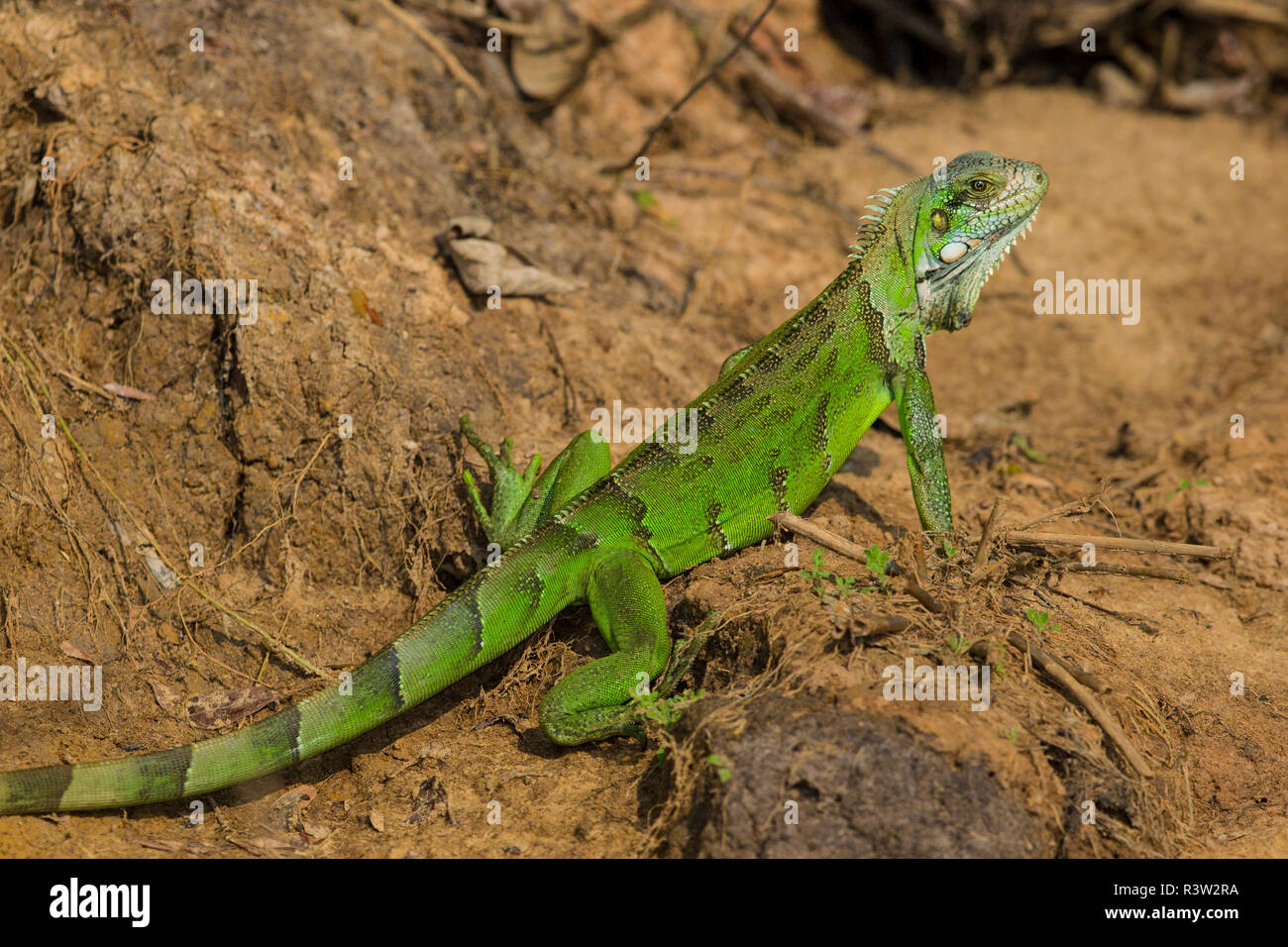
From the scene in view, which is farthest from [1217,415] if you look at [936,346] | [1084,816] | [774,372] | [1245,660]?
[1084,816]

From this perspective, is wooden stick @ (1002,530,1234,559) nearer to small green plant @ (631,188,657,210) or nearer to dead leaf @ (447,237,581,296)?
dead leaf @ (447,237,581,296)

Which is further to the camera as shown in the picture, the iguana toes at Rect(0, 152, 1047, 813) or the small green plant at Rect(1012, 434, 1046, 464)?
the small green plant at Rect(1012, 434, 1046, 464)

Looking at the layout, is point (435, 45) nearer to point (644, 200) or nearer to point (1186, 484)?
point (644, 200)

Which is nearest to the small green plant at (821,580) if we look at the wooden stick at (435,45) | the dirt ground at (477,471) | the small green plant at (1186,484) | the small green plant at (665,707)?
the dirt ground at (477,471)

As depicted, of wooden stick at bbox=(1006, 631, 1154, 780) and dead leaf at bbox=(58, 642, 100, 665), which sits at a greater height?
dead leaf at bbox=(58, 642, 100, 665)

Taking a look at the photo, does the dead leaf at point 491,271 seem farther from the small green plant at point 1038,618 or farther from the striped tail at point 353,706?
the small green plant at point 1038,618

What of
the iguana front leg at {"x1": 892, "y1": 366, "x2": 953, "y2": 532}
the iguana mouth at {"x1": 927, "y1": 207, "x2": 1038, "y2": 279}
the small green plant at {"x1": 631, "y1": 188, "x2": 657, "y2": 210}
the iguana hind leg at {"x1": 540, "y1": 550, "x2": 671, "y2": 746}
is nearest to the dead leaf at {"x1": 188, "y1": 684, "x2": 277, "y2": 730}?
the iguana hind leg at {"x1": 540, "y1": 550, "x2": 671, "y2": 746}
